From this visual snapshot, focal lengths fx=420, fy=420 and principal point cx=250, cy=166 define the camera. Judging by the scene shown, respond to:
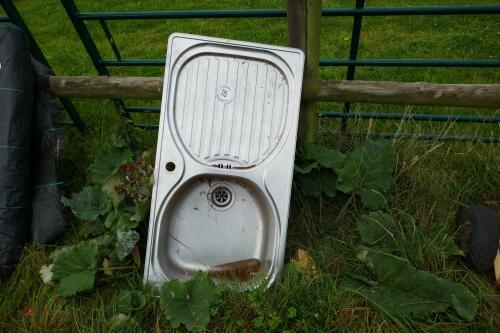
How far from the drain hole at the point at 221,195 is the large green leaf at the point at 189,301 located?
39 cm

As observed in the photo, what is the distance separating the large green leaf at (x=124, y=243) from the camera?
2.02m

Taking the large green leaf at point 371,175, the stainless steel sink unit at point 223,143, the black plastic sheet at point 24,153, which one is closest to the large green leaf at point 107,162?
the black plastic sheet at point 24,153

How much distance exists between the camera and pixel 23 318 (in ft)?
6.43

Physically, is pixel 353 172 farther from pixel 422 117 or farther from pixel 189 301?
pixel 189 301

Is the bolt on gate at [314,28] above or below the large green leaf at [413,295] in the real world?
above

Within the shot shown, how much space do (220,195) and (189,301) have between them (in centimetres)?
54

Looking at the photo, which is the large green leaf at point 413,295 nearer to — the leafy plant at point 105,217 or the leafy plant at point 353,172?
the leafy plant at point 353,172

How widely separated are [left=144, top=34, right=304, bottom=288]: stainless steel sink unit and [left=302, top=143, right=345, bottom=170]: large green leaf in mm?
257

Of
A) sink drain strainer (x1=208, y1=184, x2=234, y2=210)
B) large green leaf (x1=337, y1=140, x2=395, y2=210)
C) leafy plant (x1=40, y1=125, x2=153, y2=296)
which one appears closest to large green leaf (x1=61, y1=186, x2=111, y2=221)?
leafy plant (x1=40, y1=125, x2=153, y2=296)

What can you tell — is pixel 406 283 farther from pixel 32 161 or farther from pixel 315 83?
pixel 32 161

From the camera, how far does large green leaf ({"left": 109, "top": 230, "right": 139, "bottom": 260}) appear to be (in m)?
2.02

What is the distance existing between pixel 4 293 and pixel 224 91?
1.49 m

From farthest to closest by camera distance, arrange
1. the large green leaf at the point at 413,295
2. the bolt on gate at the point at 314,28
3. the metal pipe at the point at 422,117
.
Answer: the metal pipe at the point at 422,117, the bolt on gate at the point at 314,28, the large green leaf at the point at 413,295

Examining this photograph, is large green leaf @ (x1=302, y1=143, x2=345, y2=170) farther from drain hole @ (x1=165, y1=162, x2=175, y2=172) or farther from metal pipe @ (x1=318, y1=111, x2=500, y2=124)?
drain hole @ (x1=165, y1=162, x2=175, y2=172)
